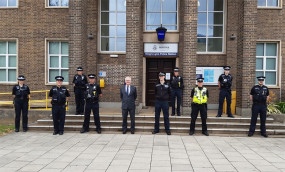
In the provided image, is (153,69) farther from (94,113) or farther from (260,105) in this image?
(260,105)

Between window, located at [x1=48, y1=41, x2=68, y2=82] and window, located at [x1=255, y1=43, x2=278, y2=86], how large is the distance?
34.4ft

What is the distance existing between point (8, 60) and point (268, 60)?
14.4 metres

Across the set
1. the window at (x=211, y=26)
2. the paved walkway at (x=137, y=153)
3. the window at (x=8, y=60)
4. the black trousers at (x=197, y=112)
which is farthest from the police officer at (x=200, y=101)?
the window at (x=8, y=60)

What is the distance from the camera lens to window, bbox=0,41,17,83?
13945mm

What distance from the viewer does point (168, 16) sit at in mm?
13477

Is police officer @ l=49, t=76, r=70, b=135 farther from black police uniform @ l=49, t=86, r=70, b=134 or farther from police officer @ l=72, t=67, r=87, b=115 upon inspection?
police officer @ l=72, t=67, r=87, b=115

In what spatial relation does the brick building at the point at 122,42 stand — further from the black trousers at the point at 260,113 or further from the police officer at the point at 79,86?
the black trousers at the point at 260,113

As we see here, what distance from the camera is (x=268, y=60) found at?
13.4 metres

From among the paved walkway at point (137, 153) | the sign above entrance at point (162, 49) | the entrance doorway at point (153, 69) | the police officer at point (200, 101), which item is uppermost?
the sign above entrance at point (162, 49)

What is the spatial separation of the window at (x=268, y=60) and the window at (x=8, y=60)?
13.4 meters

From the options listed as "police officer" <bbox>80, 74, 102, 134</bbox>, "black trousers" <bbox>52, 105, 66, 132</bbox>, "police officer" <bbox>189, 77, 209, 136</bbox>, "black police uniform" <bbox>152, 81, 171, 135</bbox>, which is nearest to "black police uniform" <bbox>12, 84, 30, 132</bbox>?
"black trousers" <bbox>52, 105, 66, 132</bbox>

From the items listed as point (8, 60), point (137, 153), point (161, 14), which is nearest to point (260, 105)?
point (137, 153)

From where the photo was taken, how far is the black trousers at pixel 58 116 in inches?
349

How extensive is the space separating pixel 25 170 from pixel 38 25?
10345mm
